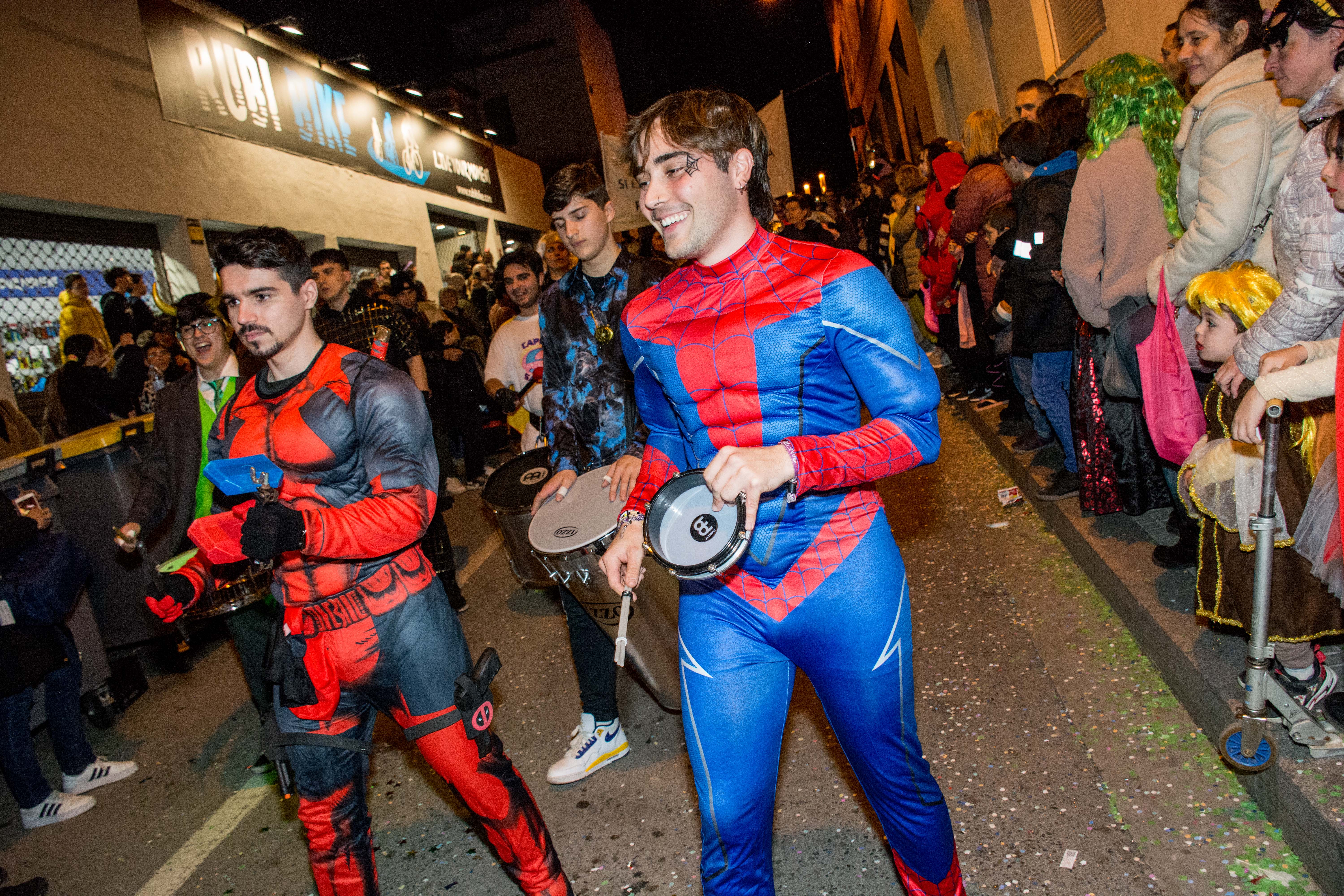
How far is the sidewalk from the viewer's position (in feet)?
7.31

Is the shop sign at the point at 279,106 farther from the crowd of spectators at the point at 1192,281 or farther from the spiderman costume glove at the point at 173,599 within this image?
the spiderman costume glove at the point at 173,599

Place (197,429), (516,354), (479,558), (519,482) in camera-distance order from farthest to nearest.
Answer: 1. (479,558)
2. (516,354)
3. (519,482)
4. (197,429)

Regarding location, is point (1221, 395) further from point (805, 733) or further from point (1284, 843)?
point (805, 733)

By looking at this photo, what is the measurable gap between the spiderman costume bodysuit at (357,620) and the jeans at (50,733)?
234 centimetres

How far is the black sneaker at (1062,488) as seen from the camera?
5188mm

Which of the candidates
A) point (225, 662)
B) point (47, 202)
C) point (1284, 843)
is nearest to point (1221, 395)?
point (1284, 843)

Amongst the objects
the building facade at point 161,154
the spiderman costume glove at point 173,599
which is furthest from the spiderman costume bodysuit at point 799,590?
the building facade at point 161,154

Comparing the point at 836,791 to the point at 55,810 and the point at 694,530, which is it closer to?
the point at 694,530

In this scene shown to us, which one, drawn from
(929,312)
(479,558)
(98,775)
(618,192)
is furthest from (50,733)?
(929,312)

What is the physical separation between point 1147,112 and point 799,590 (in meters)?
3.57

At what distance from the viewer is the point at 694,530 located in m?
1.66

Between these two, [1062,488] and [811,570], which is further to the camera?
[1062,488]

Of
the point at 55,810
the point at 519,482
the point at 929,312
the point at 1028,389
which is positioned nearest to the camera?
the point at 55,810

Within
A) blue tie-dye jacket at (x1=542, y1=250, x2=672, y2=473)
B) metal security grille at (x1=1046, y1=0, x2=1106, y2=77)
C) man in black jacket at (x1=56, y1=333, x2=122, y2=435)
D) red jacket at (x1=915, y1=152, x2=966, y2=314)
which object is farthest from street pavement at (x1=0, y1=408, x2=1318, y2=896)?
metal security grille at (x1=1046, y1=0, x2=1106, y2=77)
